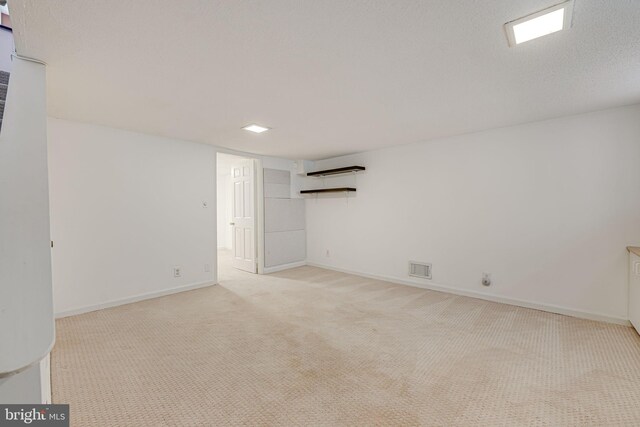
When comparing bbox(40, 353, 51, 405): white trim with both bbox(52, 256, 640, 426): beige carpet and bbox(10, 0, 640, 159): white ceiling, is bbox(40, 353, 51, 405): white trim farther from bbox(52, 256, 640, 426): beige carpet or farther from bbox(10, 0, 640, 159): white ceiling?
bbox(10, 0, 640, 159): white ceiling

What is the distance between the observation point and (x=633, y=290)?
2.77m

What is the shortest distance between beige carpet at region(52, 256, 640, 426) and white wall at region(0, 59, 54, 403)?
74 centimetres

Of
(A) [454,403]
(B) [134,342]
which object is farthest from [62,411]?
(A) [454,403]

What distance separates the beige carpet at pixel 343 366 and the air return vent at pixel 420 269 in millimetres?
773

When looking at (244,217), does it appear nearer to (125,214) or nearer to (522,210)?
(125,214)

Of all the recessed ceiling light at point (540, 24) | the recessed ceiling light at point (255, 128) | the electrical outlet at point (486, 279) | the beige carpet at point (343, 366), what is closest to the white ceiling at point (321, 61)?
the recessed ceiling light at point (540, 24)

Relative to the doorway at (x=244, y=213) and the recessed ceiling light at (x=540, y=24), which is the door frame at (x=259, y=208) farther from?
the recessed ceiling light at (x=540, y=24)

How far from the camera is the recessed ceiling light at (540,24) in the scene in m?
1.48

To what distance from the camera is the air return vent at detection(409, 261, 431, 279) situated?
4316mm

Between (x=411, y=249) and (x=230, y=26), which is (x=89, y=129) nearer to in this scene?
(x=230, y=26)

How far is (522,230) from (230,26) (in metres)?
3.82

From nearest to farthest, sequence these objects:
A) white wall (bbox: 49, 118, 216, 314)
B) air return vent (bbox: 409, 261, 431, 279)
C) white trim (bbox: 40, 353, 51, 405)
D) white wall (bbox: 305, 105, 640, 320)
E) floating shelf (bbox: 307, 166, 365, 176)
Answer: white trim (bbox: 40, 353, 51, 405), white wall (bbox: 305, 105, 640, 320), white wall (bbox: 49, 118, 216, 314), air return vent (bbox: 409, 261, 431, 279), floating shelf (bbox: 307, 166, 365, 176)

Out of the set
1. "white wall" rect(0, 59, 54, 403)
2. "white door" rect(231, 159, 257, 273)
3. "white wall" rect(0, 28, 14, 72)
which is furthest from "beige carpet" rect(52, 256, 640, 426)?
"white wall" rect(0, 28, 14, 72)

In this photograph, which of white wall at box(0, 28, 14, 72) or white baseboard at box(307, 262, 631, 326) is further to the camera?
white baseboard at box(307, 262, 631, 326)
